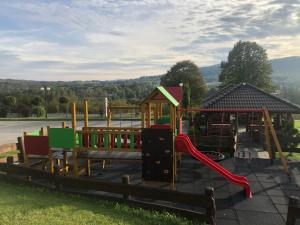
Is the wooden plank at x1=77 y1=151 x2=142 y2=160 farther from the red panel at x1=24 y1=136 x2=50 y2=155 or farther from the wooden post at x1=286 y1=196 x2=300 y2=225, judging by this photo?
the wooden post at x1=286 y1=196 x2=300 y2=225

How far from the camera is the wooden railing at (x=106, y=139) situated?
9203 mm

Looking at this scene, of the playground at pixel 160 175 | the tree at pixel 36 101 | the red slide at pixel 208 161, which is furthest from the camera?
the tree at pixel 36 101

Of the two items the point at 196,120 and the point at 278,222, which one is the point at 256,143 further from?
the point at 278,222

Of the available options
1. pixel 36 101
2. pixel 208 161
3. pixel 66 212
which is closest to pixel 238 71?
pixel 36 101

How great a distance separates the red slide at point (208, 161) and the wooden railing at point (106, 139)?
4.35 feet

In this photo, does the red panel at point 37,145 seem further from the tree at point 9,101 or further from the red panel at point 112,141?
the tree at point 9,101

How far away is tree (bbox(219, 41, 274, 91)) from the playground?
3706cm

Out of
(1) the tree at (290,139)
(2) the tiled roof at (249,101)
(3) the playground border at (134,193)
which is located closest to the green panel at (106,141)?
(3) the playground border at (134,193)

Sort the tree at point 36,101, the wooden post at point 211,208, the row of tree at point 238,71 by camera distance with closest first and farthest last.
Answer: the wooden post at point 211,208 → the row of tree at point 238,71 → the tree at point 36,101

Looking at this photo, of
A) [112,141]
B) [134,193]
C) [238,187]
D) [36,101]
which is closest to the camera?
[134,193]

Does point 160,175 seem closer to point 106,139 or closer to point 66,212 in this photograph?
point 106,139

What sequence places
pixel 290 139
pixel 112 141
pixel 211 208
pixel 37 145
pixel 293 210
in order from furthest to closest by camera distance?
1. pixel 290 139
2. pixel 37 145
3. pixel 112 141
4. pixel 211 208
5. pixel 293 210

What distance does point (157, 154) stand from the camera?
27.3 ft

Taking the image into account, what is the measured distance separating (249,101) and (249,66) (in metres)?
30.3
